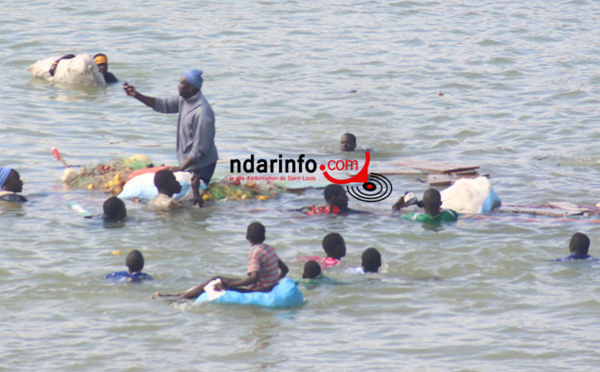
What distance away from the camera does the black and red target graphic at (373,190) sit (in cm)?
1350

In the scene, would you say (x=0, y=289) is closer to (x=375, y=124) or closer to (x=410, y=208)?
(x=410, y=208)

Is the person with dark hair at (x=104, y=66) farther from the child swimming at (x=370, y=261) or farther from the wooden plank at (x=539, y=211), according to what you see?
the child swimming at (x=370, y=261)

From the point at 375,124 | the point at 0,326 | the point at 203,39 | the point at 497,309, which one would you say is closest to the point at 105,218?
the point at 0,326

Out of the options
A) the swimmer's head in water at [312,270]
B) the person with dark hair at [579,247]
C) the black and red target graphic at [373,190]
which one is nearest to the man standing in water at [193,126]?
the black and red target graphic at [373,190]

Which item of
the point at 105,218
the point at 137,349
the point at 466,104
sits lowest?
the point at 137,349

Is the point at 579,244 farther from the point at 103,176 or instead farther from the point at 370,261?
the point at 103,176

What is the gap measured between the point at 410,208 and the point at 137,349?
17.0 feet

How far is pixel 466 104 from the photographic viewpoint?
1947 cm

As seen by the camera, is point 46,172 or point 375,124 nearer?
point 46,172

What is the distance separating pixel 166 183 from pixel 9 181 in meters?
2.05

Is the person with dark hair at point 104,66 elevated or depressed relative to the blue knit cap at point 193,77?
elevated

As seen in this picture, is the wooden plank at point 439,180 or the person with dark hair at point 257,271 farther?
the wooden plank at point 439,180

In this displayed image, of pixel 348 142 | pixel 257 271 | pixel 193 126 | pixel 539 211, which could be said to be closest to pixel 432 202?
pixel 539 211

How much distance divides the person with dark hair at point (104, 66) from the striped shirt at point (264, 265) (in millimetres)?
11146
